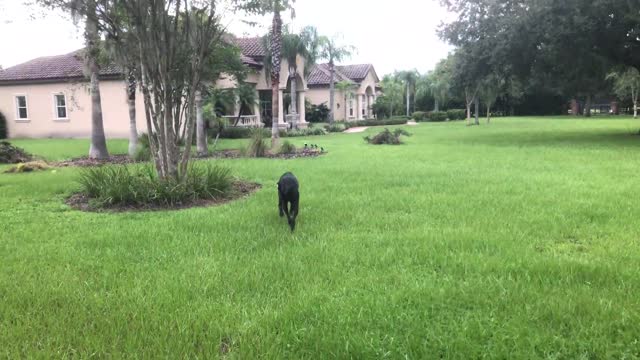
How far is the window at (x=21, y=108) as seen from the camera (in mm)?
30791

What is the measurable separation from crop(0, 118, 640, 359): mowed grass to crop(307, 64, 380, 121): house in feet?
118

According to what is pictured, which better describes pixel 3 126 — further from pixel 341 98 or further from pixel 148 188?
pixel 148 188

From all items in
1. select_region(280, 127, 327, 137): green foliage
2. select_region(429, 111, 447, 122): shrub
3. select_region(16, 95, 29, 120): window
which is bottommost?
select_region(280, 127, 327, 137): green foliage

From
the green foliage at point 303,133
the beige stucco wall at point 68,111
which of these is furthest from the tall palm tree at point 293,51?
the beige stucco wall at point 68,111

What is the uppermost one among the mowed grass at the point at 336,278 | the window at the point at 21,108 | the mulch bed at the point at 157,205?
the window at the point at 21,108

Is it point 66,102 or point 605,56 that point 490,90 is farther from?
point 66,102

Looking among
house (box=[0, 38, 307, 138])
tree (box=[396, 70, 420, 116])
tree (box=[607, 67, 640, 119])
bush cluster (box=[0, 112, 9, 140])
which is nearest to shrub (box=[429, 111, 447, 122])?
tree (box=[396, 70, 420, 116])

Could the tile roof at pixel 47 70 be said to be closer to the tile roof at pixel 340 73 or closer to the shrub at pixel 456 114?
the tile roof at pixel 340 73

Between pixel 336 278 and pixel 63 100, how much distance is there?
29.8 metres

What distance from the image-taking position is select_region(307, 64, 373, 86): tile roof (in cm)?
4461

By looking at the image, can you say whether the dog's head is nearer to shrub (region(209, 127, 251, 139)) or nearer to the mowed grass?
the mowed grass

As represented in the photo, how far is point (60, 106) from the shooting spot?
98.8 feet

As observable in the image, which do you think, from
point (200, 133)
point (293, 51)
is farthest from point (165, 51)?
point (293, 51)

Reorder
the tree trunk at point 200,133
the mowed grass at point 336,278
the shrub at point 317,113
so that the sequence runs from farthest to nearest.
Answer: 1. the shrub at point 317,113
2. the tree trunk at point 200,133
3. the mowed grass at point 336,278
